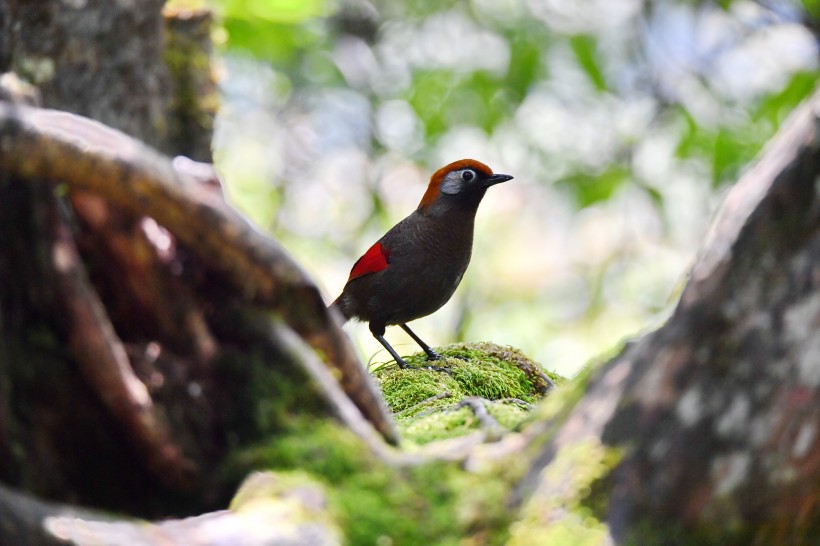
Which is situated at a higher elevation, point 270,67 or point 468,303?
point 270,67

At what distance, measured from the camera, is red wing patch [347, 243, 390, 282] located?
662cm

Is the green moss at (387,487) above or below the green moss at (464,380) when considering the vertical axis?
below

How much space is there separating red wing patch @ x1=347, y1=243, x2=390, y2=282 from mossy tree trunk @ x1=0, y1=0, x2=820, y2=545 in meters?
4.12

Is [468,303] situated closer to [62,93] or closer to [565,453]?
[62,93]

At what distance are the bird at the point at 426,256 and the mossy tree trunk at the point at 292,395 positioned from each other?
399 centimetres

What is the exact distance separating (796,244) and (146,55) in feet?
14.5

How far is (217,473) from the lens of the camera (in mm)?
2223

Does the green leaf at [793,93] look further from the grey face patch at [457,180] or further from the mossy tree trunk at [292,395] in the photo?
the mossy tree trunk at [292,395]

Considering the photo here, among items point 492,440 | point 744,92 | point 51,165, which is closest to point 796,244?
point 492,440

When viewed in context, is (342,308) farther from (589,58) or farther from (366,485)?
(589,58)

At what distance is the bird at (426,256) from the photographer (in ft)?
21.3

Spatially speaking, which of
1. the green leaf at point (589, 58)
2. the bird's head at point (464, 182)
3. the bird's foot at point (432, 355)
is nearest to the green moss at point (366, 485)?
the bird's foot at point (432, 355)

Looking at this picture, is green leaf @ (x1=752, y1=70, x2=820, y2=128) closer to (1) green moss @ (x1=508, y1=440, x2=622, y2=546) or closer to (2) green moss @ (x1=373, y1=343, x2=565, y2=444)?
(2) green moss @ (x1=373, y1=343, x2=565, y2=444)

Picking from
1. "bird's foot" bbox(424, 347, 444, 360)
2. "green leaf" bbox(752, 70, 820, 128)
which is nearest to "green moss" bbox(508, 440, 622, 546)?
"bird's foot" bbox(424, 347, 444, 360)
